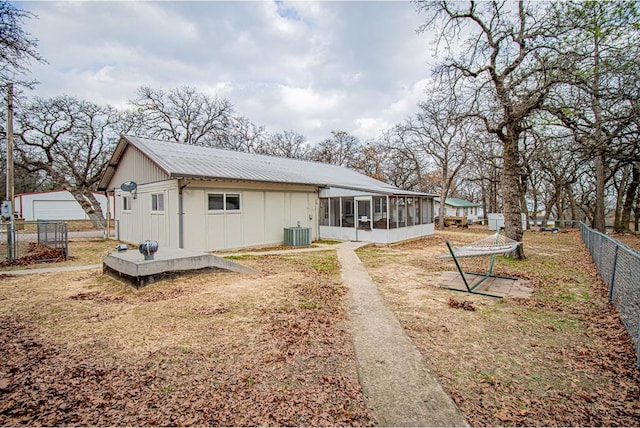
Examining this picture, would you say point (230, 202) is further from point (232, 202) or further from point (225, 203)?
point (225, 203)

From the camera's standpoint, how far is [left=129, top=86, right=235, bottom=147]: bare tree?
2505 centimetres

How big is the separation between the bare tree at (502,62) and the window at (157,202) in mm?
10462

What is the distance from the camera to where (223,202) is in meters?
11.1

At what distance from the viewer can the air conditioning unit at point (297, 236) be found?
1277 cm

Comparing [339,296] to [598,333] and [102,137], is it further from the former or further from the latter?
[102,137]

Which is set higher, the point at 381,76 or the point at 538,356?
the point at 381,76

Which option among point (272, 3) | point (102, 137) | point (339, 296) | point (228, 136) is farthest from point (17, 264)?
point (228, 136)

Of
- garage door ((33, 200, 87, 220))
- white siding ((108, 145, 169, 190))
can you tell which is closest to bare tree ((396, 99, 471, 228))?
white siding ((108, 145, 169, 190))

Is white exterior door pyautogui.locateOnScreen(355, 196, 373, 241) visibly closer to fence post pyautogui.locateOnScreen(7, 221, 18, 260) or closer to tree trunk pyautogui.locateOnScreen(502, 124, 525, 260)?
tree trunk pyautogui.locateOnScreen(502, 124, 525, 260)

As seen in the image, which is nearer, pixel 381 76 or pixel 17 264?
pixel 17 264

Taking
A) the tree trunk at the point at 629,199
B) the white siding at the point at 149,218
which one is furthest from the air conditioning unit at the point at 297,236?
the tree trunk at the point at 629,199

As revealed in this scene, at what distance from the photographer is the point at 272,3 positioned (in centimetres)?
996

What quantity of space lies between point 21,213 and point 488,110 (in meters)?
36.6

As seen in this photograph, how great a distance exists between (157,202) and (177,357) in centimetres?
947
